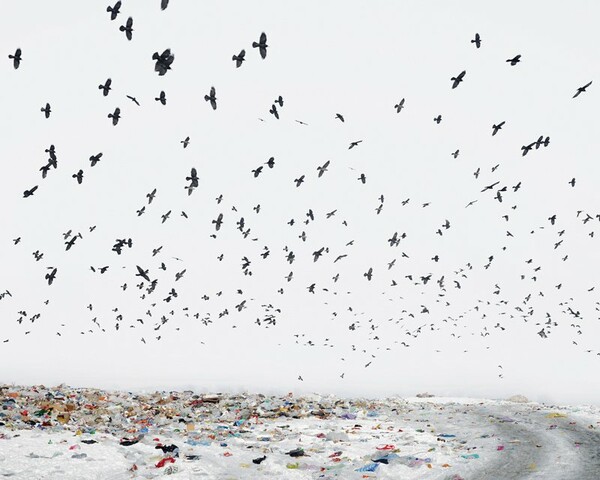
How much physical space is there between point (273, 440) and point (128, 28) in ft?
31.8

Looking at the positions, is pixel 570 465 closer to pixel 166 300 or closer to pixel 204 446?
pixel 204 446

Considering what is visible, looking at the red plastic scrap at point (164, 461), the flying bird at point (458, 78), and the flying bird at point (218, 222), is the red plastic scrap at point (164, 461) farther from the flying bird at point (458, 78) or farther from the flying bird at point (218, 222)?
the flying bird at point (458, 78)

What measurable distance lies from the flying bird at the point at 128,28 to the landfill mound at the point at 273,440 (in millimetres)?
8326

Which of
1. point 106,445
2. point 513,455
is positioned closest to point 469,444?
point 513,455

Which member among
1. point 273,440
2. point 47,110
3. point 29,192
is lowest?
point 273,440

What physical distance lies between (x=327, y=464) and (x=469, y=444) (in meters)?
3.79

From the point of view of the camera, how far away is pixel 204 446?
9.34m

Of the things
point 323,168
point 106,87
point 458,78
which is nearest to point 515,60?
point 458,78

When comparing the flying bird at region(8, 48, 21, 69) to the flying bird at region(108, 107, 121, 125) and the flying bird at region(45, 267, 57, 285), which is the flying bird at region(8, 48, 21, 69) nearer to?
the flying bird at region(108, 107, 121, 125)

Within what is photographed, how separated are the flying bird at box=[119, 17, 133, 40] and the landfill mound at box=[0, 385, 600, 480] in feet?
27.3

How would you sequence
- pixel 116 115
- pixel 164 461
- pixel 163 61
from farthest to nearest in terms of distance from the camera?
pixel 116 115, pixel 163 61, pixel 164 461

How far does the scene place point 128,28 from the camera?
1055 centimetres

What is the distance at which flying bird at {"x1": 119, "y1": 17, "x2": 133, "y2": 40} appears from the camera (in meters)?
10.4

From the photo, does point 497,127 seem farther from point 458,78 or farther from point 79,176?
point 79,176
